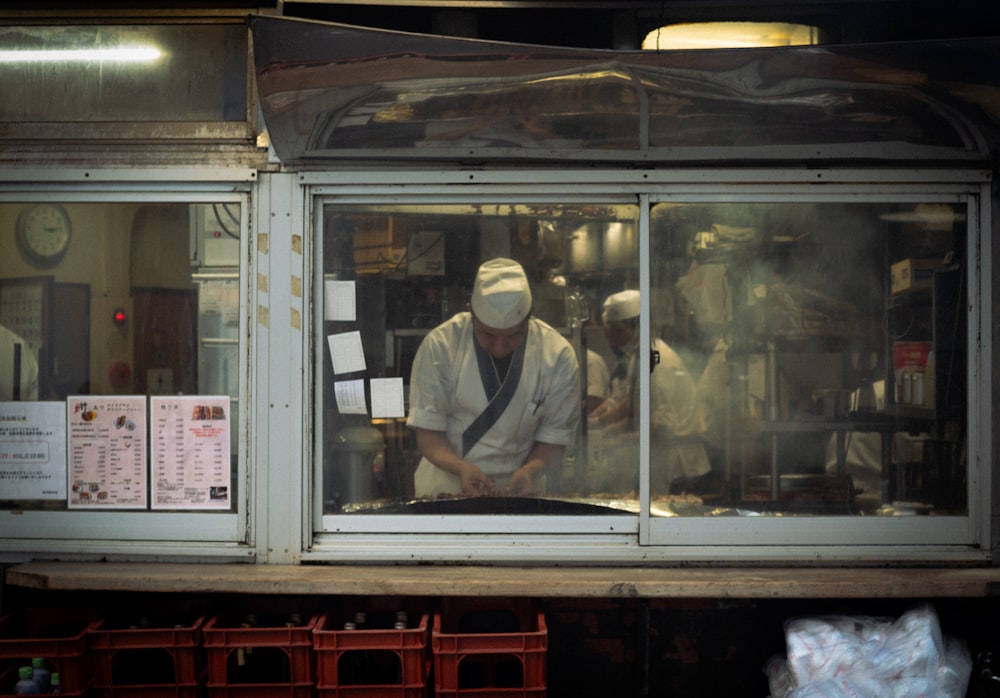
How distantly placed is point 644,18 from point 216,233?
2.25 m

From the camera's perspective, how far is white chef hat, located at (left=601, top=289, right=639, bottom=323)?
4.25m

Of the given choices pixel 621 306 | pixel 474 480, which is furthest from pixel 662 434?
pixel 474 480

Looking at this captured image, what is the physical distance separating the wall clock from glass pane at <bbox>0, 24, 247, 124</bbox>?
0.47m

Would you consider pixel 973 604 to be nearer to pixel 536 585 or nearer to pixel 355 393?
pixel 536 585

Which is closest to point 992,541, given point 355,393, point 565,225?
point 565,225

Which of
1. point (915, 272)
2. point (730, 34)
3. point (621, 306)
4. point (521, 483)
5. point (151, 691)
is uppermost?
point (730, 34)

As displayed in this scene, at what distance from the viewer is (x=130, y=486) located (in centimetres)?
425

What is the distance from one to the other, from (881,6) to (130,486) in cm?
411

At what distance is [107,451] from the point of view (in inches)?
168

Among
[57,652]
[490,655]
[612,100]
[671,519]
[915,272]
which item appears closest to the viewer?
[612,100]

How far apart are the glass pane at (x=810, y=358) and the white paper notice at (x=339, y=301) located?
1447mm

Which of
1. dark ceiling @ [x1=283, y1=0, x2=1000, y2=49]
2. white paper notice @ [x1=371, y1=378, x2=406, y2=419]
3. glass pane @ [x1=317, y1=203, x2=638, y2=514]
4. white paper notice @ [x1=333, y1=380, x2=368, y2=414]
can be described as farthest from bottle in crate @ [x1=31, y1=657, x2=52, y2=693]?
dark ceiling @ [x1=283, y1=0, x2=1000, y2=49]

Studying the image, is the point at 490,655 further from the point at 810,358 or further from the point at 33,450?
the point at 33,450

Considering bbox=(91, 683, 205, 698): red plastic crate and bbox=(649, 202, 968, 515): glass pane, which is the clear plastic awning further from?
bbox=(91, 683, 205, 698): red plastic crate
